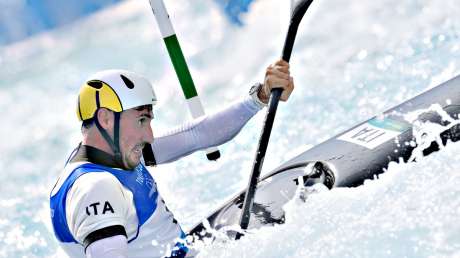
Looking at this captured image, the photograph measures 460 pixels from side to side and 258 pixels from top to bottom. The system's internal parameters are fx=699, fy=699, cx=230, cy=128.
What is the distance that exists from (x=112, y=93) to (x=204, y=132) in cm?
89

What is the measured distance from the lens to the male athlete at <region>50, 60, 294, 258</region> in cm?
236

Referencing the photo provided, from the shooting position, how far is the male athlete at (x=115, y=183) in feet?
7.73

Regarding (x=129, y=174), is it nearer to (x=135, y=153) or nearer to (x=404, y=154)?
(x=135, y=153)

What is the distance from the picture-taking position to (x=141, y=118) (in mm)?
2875

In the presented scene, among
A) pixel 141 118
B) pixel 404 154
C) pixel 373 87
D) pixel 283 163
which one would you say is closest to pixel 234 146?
pixel 373 87

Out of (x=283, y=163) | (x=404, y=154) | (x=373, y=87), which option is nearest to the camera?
(x=404, y=154)

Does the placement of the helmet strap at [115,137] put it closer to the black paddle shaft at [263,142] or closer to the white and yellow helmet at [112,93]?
the white and yellow helmet at [112,93]

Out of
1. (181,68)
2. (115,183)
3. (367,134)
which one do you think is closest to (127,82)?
(115,183)

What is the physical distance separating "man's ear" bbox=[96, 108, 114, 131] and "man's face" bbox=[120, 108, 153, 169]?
4 cm

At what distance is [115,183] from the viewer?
2496 mm

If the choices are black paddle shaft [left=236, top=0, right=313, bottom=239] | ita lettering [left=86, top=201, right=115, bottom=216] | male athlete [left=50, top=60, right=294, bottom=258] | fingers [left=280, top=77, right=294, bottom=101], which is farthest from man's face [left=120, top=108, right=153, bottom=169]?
fingers [left=280, top=77, right=294, bottom=101]

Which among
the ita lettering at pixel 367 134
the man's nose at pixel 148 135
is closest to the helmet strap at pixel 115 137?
the man's nose at pixel 148 135

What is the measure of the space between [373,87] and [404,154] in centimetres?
1104

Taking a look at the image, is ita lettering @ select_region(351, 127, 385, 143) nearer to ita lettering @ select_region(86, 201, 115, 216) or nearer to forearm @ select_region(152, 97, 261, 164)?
forearm @ select_region(152, 97, 261, 164)
